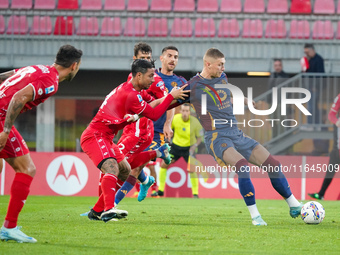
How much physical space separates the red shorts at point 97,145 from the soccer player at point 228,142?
115 cm

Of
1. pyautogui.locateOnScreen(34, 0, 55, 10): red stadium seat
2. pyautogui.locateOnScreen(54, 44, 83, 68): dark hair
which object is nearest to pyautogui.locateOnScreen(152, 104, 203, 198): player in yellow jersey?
pyautogui.locateOnScreen(34, 0, 55, 10): red stadium seat

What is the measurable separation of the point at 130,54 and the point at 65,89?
2.75 meters

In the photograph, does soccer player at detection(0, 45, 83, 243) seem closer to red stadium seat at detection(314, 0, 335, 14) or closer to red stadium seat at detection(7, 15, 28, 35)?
red stadium seat at detection(7, 15, 28, 35)

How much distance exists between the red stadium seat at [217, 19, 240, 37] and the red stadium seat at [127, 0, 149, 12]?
2.62 meters

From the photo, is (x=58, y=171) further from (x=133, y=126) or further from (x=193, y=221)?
(x=193, y=221)

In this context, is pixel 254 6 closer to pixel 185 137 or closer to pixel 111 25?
pixel 111 25

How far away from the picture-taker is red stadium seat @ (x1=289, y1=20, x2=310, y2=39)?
63.0 ft

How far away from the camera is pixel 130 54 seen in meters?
18.3

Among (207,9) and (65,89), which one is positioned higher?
(207,9)

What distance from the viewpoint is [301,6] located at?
66.1ft

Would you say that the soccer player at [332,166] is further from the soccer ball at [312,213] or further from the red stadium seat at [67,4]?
the red stadium seat at [67,4]

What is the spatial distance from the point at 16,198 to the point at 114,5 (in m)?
15.4

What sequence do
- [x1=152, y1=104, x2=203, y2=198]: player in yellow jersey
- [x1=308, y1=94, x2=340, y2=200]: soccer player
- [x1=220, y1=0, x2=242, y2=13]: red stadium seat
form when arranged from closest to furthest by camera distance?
[x1=308, y1=94, x2=340, y2=200]: soccer player → [x1=152, y1=104, x2=203, y2=198]: player in yellow jersey → [x1=220, y1=0, x2=242, y2=13]: red stadium seat

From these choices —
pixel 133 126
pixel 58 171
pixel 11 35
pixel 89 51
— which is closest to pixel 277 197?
pixel 58 171
